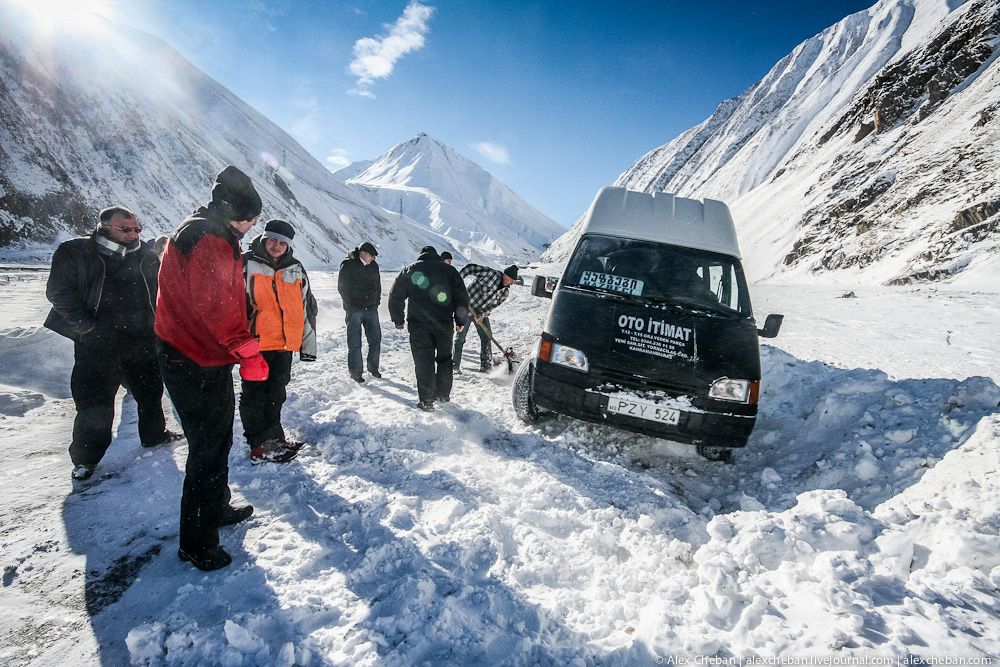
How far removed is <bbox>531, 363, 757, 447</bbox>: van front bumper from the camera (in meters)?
3.45

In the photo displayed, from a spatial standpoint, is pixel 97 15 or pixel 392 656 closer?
pixel 392 656

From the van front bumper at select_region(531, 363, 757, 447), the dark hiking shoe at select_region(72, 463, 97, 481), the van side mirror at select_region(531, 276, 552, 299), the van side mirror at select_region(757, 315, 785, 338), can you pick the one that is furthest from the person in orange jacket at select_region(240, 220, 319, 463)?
the van side mirror at select_region(757, 315, 785, 338)

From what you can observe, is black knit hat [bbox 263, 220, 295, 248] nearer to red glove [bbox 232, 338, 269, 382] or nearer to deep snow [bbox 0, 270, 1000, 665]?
red glove [bbox 232, 338, 269, 382]

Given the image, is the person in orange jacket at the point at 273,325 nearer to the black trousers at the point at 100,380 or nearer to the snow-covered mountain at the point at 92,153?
the black trousers at the point at 100,380

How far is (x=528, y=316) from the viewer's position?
12727 millimetres

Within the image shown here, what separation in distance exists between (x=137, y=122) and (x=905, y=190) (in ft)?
173

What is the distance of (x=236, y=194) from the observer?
2.42 m

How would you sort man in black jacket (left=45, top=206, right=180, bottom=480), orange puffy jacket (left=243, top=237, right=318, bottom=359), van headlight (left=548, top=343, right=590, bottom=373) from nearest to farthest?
1. man in black jacket (left=45, top=206, right=180, bottom=480)
2. orange puffy jacket (left=243, top=237, right=318, bottom=359)
3. van headlight (left=548, top=343, right=590, bottom=373)

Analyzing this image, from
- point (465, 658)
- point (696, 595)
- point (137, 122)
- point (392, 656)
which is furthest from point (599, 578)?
point (137, 122)

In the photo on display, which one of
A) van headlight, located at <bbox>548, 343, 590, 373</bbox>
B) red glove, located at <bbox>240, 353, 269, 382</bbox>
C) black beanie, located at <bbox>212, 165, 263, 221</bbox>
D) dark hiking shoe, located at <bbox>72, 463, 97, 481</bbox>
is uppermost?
black beanie, located at <bbox>212, 165, 263, 221</bbox>

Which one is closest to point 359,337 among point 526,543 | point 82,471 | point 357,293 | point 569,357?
point 357,293

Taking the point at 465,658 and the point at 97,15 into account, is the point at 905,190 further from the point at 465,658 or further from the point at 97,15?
the point at 97,15

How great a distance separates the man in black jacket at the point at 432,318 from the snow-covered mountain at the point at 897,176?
14288mm

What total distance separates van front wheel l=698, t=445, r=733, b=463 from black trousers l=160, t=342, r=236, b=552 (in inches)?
144
